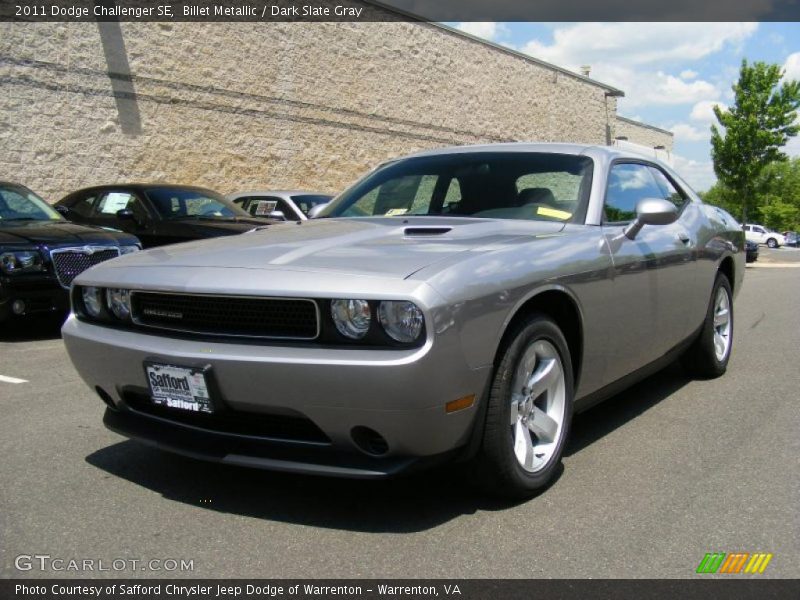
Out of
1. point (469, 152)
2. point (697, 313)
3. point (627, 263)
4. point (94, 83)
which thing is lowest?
point (697, 313)

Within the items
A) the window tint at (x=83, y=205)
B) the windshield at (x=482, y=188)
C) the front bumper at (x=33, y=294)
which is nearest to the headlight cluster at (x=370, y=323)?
the windshield at (x=482, y=188)

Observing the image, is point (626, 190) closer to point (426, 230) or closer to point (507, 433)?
point (426, 230)

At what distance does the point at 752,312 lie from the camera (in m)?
9.62

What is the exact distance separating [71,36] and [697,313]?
1363 centimetres

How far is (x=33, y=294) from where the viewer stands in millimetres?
7324

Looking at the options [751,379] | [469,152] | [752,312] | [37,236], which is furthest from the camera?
[752,312]

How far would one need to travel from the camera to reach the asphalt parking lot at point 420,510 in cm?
271

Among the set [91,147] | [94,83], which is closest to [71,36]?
[94,83]

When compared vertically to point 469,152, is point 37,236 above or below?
below

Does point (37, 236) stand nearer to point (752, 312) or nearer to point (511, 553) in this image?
point (511, 553)

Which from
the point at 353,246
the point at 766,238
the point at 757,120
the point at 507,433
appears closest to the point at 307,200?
the point at 353,246

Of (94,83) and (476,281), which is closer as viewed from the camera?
(476,281)

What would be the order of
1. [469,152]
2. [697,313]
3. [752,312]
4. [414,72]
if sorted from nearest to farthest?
[469,152] < [697,313] < [752,312] < [414,72]

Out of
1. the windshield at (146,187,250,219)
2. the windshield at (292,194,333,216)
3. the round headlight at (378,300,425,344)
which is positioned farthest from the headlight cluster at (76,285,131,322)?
the windshield at (292,194,333,216)
